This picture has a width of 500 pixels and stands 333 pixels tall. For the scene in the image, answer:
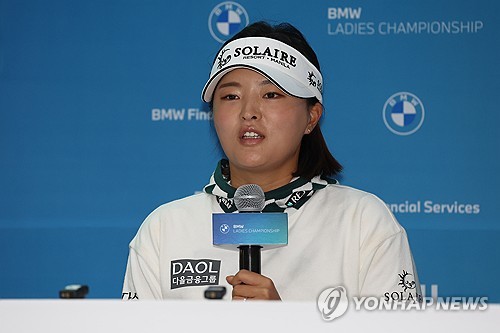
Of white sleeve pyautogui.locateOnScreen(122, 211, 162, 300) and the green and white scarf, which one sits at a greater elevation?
the green and white scarf

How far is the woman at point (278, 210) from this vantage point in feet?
5.57

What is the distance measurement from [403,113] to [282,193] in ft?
3.16

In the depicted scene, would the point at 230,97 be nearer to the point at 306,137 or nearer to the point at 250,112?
the point at 250,112

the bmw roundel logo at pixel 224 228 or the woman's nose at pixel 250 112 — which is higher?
the woman's nose at pixel 250 112

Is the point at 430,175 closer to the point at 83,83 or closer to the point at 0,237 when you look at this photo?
the point at 83,83

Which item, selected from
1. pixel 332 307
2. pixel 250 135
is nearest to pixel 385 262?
pixel 250 135

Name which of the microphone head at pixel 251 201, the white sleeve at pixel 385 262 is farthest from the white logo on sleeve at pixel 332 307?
the white sleeve at pixel 385 262

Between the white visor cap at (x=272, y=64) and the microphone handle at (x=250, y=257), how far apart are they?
48 centimetres

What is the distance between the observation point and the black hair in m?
1.86

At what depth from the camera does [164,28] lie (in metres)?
2.75

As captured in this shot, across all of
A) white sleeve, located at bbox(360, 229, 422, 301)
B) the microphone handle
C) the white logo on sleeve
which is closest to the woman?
white sleeve, located at bbox(360, 229, 422, 301)

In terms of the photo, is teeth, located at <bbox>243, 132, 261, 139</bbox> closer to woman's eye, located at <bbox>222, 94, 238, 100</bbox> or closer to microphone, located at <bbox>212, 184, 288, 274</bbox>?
woman's eye, located at <bbox>222, 94, 238, 100</bbox>

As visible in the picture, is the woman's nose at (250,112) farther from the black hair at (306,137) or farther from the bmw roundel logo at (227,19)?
the bmw roundel logo at (227,19)

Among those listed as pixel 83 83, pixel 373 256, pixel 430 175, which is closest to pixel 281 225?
pixel 373 256
